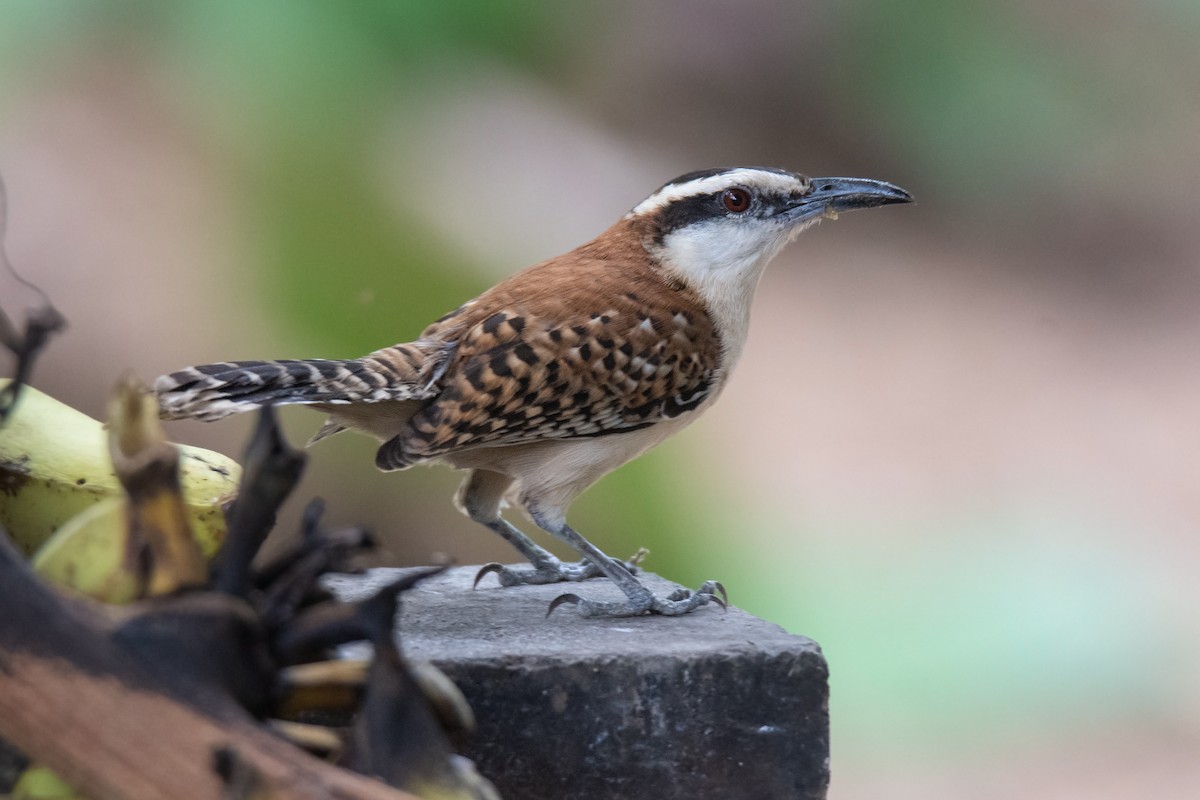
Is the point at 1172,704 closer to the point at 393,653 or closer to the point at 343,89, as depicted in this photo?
the point at 343,89

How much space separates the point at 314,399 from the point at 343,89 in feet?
5.23

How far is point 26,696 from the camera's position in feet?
2.02

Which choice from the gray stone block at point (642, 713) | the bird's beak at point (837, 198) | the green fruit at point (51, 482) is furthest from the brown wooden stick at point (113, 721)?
the bird's beak at point (837, 198)

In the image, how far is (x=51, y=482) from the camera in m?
1.00

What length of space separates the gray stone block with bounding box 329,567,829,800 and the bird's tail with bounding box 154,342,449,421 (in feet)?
1.04

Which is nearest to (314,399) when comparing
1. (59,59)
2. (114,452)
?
(114,452)

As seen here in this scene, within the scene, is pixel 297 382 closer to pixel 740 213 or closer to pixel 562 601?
pixel 562 601

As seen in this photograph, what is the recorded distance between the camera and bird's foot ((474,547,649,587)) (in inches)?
70.4

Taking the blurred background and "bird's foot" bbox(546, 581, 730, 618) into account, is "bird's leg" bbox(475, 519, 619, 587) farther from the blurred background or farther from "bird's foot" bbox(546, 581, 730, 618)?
the blurred background

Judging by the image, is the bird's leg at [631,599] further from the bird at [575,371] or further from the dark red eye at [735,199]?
the dark red eye at [735,199]

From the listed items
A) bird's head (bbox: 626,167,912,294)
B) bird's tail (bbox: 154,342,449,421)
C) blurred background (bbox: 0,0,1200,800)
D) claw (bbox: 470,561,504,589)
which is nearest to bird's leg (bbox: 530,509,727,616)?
claw (bbox: 470,561,504,589)

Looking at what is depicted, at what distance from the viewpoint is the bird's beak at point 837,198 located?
6.23 feet

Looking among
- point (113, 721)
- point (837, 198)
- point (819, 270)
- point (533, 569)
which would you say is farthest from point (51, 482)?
point (819, 270)

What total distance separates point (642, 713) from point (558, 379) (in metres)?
0.51
